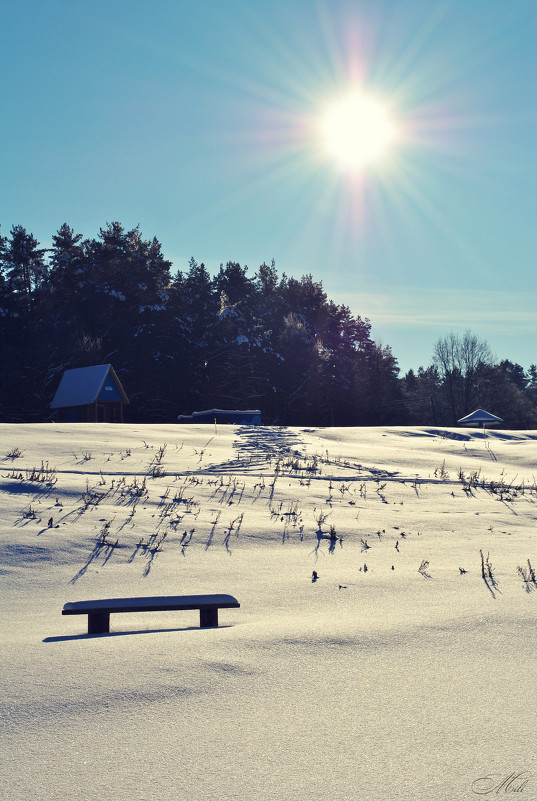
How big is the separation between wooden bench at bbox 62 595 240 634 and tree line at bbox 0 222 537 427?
3539 cm

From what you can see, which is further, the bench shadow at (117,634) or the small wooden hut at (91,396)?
the small wooden hut at (91,396)

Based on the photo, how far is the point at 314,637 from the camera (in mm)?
3238

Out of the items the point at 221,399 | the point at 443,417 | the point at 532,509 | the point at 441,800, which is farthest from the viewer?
the point at 443,417

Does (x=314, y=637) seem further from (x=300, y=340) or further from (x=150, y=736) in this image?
(x=300, y=340)

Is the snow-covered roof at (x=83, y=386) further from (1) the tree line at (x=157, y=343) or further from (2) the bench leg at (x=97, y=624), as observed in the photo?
(2) the bench leg at (x=97, y=624)

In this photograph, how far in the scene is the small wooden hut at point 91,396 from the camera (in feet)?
98.8

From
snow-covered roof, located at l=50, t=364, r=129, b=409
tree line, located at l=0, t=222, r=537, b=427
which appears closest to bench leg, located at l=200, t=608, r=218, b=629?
snow-covered roof, located at l=50, t=364, r=129, b=409

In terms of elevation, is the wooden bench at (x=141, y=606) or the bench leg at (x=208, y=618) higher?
the wooden bench at (x=141, y=606)

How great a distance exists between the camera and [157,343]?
4166 centimetres

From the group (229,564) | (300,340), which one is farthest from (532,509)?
(300,340)

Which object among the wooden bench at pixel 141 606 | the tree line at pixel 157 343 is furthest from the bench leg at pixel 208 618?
the tree line at pixel 157 343

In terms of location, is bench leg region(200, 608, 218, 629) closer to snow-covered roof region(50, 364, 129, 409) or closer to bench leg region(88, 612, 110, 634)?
bench leg region(88, 612, 110, 634)

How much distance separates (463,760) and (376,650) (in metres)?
0.99

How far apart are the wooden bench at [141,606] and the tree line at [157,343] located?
116 feet
